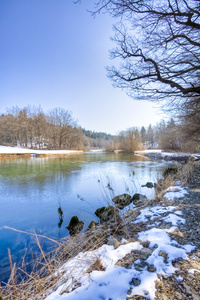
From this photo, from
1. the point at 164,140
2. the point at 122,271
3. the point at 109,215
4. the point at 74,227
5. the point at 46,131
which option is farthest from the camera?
the point at 46,131

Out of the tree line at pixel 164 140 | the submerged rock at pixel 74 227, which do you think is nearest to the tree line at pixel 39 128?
the tree line at pixel 164 140

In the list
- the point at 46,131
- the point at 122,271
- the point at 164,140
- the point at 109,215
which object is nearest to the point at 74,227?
the point at 109,215

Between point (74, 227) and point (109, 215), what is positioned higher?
point (109, 215)

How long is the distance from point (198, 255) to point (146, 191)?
190 inches

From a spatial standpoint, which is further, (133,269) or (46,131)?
(46,131)

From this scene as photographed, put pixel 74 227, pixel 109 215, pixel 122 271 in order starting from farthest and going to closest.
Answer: pixel 109 215 → pixel 74 227 → pixel 122 271

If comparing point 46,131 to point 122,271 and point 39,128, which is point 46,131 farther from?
point 122,271

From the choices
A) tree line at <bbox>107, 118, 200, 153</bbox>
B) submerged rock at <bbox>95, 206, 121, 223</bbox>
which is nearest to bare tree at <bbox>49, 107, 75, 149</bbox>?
tree line at <bbox>107, 118, 200, 153</bbox>

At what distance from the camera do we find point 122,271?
1.46 meters

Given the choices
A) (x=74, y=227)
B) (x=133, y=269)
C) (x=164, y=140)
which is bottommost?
(x=74, y=227)

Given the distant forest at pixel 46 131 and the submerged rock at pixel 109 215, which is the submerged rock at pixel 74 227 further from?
the distant forest at pixel 46 131

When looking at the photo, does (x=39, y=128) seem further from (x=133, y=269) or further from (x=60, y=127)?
(x=133, y=269)

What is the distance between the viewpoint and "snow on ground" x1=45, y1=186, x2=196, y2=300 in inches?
48.2

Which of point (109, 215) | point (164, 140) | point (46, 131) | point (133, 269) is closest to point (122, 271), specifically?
point (133, 269)
